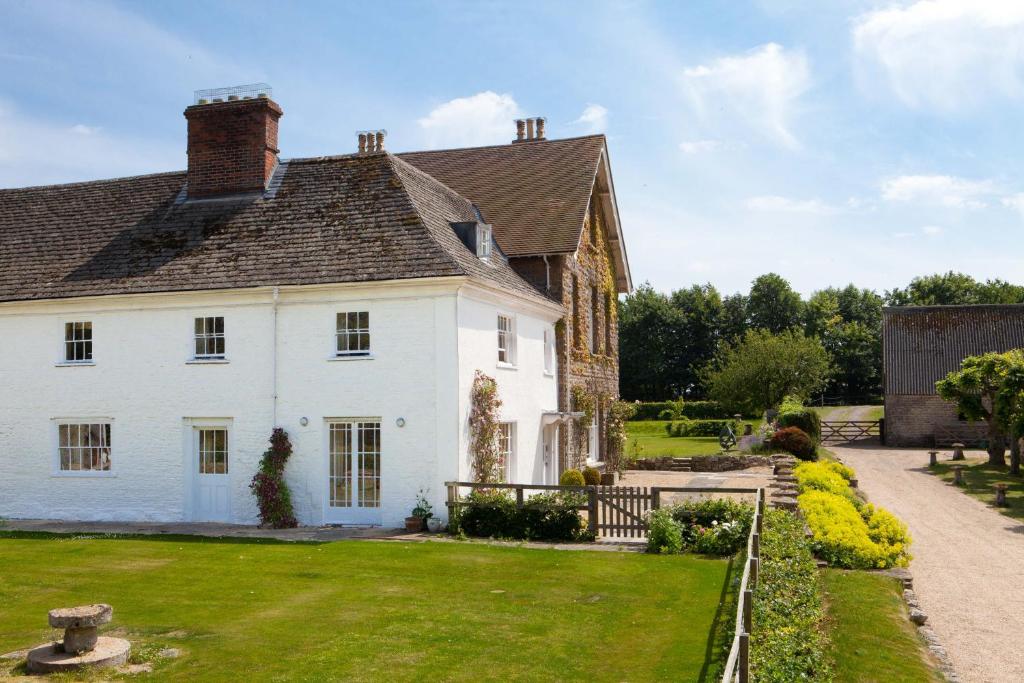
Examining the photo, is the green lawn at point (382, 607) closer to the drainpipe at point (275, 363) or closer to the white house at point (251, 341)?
the white house at point (251, 341)

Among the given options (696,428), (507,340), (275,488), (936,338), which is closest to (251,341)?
(275,488)

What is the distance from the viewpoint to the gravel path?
1235 cm

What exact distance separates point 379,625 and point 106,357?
13226 mm

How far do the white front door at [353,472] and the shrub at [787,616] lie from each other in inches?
341

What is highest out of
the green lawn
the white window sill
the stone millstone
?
the white window sill

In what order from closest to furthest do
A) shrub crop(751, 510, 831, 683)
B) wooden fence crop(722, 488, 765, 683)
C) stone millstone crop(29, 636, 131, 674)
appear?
wooden fence crop(722, 488, 765, 683) → shrub crop(751, 510, 831, 683) → stone millstone crop(29, 636, 131, 674)

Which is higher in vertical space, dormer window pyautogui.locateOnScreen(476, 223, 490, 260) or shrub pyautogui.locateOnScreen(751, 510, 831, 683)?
dormer window pyautogui.locateOnScreen(476, 223, 490, 260)

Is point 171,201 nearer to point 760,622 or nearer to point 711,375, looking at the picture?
point 760,622

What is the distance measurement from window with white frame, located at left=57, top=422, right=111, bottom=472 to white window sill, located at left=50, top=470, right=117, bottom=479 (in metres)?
0.07

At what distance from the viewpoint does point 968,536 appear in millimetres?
21484

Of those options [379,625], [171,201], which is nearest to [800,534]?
[379,625]

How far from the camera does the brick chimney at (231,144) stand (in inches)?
922

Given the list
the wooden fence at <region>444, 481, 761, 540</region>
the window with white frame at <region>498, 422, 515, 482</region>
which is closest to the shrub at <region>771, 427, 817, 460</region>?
the window with white frame at <region>498, 422, 515, 482</region>

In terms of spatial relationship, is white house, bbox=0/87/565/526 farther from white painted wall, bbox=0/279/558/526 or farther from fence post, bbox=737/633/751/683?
fence post, bbox=737/633/751/683
